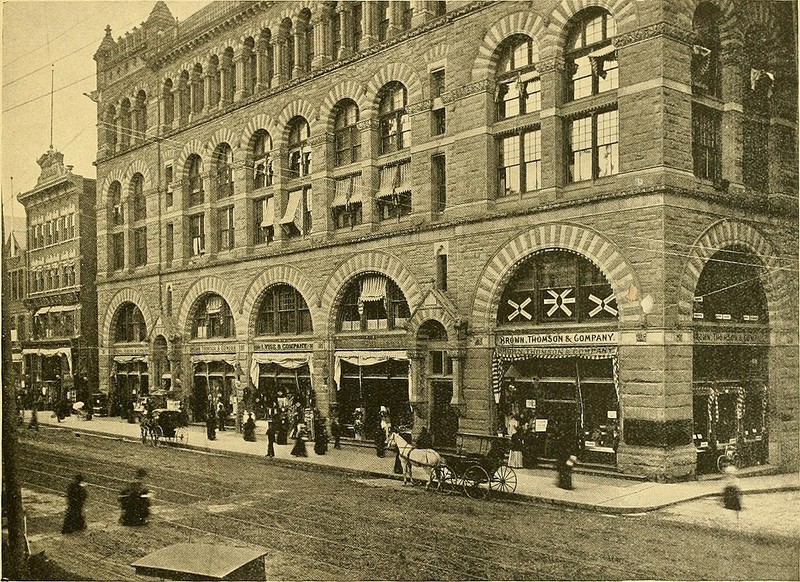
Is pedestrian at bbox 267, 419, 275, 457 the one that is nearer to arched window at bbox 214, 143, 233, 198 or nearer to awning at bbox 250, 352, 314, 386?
awning at bbox 250, 352, 314, 386

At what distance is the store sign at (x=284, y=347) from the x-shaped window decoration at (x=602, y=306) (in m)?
11.0

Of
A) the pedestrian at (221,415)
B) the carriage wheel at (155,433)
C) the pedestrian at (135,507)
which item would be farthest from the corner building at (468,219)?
the pedestrian at (135,507)

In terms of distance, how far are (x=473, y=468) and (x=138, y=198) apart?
22.1 meters

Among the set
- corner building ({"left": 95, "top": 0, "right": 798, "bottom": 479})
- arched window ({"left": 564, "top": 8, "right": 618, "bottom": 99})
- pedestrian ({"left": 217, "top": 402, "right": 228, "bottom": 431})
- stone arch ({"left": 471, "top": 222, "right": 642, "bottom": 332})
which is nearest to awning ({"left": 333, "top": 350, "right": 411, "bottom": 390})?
corner building ({"left": 95, "top": 0, "right": 798, "bottom": 479})

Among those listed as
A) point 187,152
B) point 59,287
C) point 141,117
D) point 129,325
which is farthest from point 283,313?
point 141,117

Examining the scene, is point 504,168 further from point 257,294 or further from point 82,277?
point 82,277

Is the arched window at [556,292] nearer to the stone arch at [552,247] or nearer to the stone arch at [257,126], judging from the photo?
the stone arch at [552,247]

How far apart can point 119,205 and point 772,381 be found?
87.6ft

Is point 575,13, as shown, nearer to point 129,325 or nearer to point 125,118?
point 125,118

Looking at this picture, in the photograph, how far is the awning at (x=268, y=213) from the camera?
26.2 meters

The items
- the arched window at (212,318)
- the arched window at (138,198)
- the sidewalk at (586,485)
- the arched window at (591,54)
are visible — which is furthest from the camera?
the arched window at (138,198)

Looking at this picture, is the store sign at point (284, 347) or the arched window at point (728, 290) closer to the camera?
the arched window at point (728, 290)

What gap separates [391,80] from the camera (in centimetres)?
2203

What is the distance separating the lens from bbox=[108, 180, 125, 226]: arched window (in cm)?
3142
